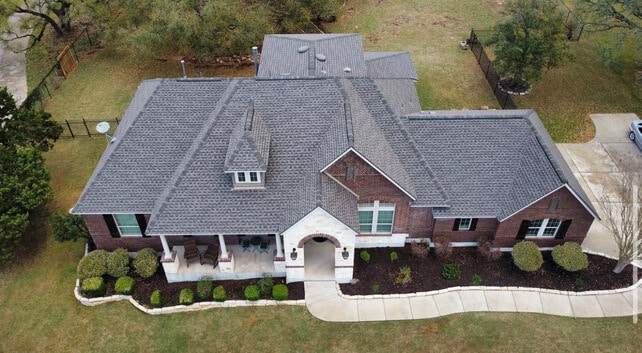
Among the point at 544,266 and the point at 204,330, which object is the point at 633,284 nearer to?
the point at 544,266

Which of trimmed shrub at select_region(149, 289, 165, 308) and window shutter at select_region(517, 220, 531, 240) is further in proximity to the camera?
window shutter at select_region(517, 220, 531, 240)

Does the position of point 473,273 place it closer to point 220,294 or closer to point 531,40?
point 220,294

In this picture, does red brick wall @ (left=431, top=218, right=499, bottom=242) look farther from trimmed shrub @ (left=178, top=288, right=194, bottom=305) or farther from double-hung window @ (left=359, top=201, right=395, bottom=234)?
trimmed shrub @ (left=178, top=288, right=194, bottom=305)

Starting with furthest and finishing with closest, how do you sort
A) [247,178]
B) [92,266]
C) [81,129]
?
[81,129], [92,266], [247,178]

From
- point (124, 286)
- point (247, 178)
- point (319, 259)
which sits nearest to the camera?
point (247, 178)

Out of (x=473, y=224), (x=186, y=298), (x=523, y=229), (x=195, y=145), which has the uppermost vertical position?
(x=195, y=145)

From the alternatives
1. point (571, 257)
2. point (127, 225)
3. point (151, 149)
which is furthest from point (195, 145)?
point (571, 257)

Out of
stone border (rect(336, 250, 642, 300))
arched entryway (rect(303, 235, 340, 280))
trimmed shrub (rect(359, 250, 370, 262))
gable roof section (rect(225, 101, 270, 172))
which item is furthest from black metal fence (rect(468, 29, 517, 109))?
gable roof section (rect(225, 101, 270, 172))

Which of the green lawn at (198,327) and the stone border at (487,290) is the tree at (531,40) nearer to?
the stone border at (487,290)
